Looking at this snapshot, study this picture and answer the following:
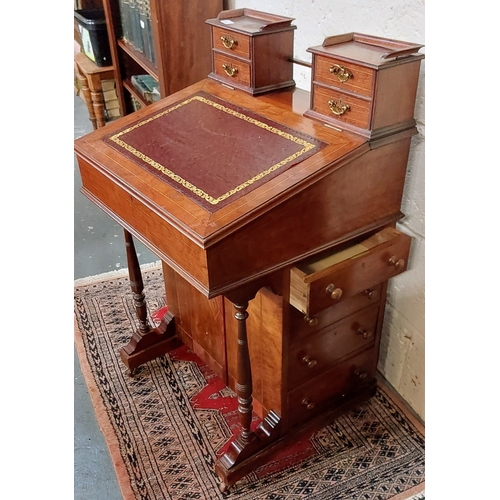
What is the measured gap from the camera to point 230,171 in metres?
1.28

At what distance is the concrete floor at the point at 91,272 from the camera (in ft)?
5.50

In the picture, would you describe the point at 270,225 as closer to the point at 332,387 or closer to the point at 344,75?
the point at 344,75

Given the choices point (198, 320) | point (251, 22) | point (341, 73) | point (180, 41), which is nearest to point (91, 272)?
point (198, 320)

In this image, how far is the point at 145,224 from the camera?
135cm

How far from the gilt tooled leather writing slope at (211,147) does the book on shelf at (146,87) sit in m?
0.65

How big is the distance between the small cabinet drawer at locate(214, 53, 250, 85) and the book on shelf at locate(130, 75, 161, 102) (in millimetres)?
570

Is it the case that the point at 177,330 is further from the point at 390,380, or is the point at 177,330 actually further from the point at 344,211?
the point at 344,211

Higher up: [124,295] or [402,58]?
[402,58]

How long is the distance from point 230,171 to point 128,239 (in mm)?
751

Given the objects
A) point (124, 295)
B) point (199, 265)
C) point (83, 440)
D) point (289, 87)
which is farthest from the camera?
point (124, 295)

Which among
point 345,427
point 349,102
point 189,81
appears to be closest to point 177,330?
point 345,427

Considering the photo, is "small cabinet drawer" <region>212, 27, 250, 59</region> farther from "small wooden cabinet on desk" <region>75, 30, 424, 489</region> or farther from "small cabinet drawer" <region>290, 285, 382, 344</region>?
"small cabinet drawer" <region>290, 285, 382, 344</region>

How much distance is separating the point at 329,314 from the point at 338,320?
6 centimetres

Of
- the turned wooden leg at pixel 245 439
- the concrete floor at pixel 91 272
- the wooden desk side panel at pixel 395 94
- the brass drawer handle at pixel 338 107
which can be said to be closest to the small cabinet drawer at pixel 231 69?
the brass drawer handle at pixel 338 107
